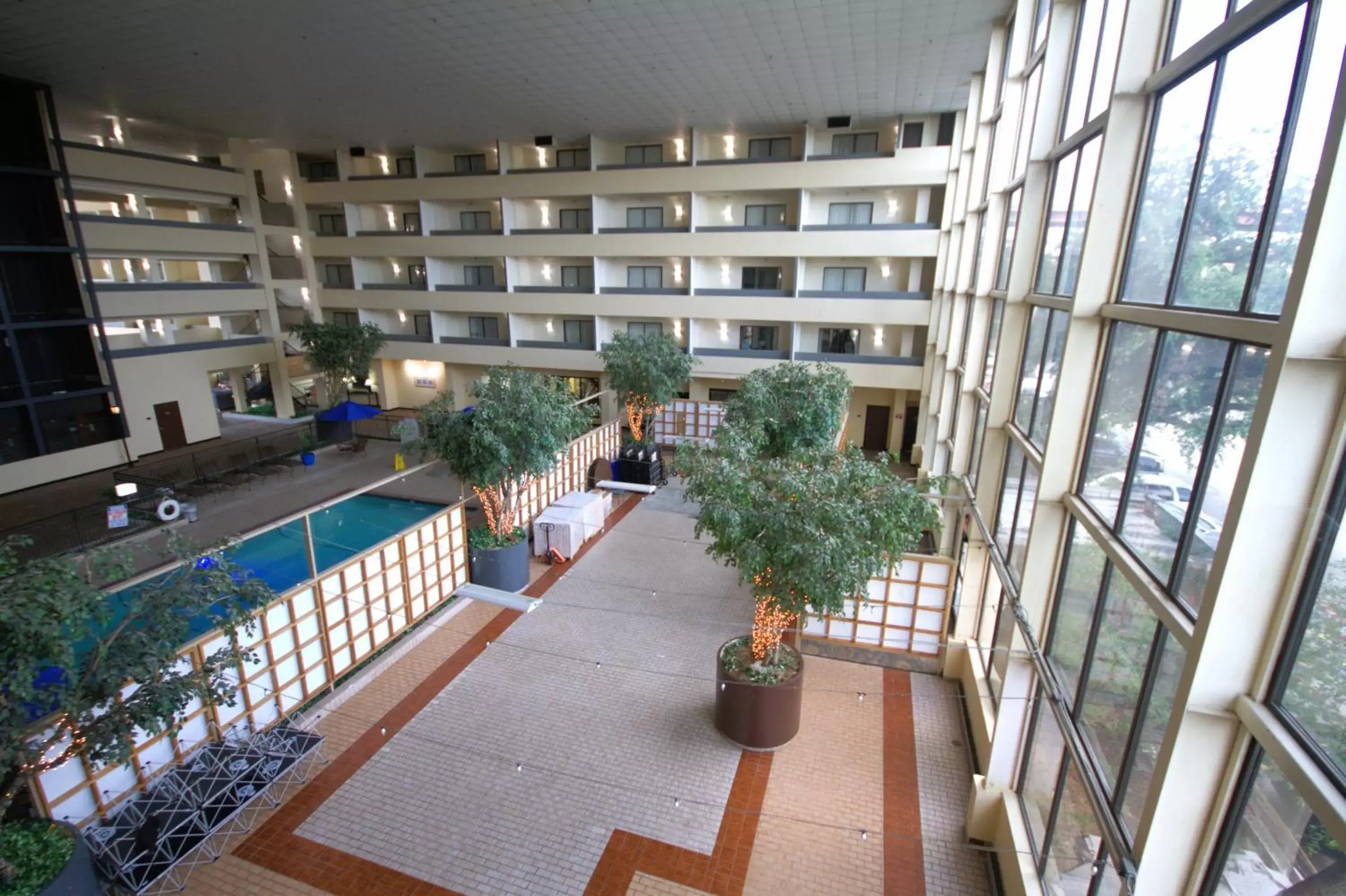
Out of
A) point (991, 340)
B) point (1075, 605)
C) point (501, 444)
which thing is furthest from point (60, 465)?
point (1075, 605)

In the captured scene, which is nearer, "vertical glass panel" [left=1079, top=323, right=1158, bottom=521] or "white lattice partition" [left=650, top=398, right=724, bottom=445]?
"vertical glass panel" [left=1079, top=323, right=1158, bottom=521]

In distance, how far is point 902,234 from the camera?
19.8 m

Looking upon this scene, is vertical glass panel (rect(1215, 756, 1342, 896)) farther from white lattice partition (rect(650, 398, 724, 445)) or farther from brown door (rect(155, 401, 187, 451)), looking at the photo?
brown door (rect(155, 401, 187, 451))

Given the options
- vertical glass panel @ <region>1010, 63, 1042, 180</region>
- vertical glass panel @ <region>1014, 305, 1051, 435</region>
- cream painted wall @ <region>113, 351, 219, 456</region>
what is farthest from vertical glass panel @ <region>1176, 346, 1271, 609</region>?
cream painted wall @ <region>113, 351, 219, 456</region>

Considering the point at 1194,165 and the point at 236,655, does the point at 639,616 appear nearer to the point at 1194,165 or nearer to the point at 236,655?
the point at 236,655

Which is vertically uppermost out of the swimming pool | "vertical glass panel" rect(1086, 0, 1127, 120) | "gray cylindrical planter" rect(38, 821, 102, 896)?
"vertical glass panel" rect(1086, 0, 1127, 120)

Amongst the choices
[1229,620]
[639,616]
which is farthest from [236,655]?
[1229,620]

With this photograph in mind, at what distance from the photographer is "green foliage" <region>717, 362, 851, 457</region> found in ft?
45.5

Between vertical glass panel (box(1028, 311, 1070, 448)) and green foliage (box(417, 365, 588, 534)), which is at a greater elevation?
Result: vertical glass panel (box(1028, 311, 1070, 448))

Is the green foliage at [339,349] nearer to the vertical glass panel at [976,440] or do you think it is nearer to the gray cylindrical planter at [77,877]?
the gray cylindrical planter at [77,877]

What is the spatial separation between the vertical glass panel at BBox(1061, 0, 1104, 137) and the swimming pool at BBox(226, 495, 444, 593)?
43.6ft

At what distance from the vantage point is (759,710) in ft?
25.7

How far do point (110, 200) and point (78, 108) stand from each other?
366 centimetres

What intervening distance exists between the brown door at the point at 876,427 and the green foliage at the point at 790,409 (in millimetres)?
8921
